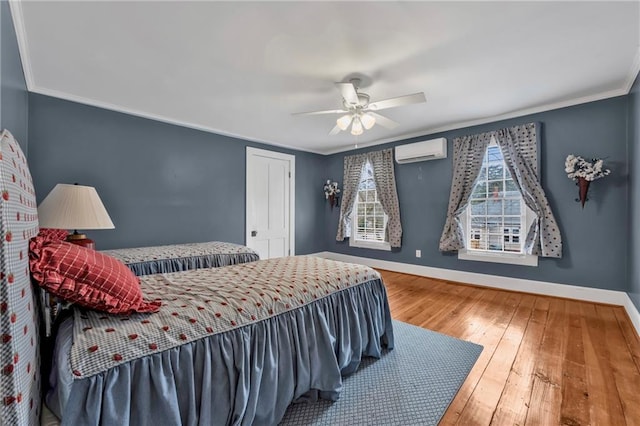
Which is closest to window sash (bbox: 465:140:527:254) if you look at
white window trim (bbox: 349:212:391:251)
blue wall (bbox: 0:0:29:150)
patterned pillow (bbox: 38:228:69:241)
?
white window trim (bbox: 349:212:391:251)

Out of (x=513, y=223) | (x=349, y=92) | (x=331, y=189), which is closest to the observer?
(x=349, y=92)

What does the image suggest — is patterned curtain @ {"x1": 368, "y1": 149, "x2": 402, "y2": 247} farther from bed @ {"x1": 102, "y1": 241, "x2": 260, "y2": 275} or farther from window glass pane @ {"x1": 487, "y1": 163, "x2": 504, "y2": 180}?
bed @ {"x1": 102, "y1": 241, "x2": 260, "y2": 275}

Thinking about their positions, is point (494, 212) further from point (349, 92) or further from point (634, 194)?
point (349, 92)

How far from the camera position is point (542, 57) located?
228 centimetres

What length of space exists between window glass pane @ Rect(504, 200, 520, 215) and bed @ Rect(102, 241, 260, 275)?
134 inches

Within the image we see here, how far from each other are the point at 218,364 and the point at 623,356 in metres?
2.89

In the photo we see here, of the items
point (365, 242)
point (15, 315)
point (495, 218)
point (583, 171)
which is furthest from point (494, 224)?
point (15, 315)

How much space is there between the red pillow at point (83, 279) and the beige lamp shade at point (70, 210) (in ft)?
4.32

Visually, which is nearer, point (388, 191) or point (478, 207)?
point (478, 207)

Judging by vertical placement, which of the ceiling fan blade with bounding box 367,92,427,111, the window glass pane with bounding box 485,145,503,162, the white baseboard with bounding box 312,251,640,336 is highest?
the ceiling fan blade with bounding box 367,92,427,111

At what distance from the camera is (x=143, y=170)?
355 cm

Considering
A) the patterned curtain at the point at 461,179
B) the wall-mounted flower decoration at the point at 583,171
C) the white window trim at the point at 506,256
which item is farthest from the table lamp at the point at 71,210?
the wall-mounted flower decoration at the point at 583,171

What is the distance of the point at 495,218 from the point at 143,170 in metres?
4.78

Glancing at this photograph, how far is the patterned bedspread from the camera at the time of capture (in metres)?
0.99
